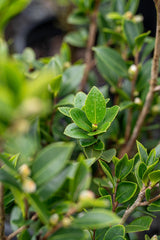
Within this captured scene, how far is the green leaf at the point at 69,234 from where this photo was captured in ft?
1.39

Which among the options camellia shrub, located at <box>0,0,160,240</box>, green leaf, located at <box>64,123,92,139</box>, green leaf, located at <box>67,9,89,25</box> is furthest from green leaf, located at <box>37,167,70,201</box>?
green leaf, located at <box>67,9,89,25</box>

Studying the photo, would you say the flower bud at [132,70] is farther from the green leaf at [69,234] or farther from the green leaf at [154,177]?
the green leaf at [69,234]

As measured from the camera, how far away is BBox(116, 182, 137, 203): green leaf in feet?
1.94

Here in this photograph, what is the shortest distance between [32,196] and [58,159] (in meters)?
0.07

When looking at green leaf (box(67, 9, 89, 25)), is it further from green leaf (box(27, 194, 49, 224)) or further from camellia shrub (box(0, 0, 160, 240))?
green leaf (box(27, 194, 49, 224))

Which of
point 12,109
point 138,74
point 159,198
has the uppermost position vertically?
point 12,109

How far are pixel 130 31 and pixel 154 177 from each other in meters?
0.49

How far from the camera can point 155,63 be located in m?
0.70

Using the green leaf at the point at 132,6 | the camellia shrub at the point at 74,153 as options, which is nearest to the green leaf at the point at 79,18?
the camellia shrub at the point at 74,153

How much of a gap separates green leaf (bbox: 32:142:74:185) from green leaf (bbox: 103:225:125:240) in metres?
0.20

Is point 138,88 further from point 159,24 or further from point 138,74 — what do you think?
point 159,24

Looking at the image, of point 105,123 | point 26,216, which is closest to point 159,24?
point 105,123

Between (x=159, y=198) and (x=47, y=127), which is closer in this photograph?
(x=159, y=198)

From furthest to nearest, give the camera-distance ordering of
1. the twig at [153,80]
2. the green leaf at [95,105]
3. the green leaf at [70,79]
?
the green leaf at [70,79]
the twig at [153,80]
the green leaf at [95,105]
